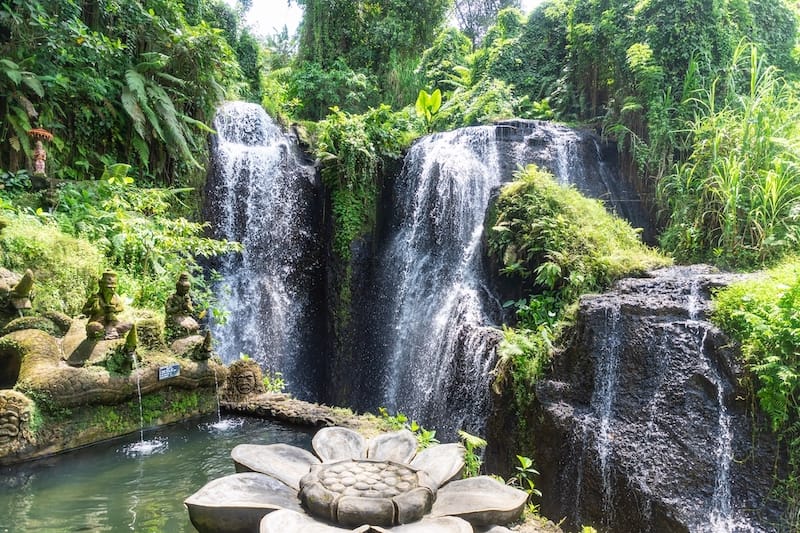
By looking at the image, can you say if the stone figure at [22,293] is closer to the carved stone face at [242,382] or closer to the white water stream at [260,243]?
the carved stone face at [242,382]

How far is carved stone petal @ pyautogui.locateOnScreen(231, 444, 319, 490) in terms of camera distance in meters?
2.12

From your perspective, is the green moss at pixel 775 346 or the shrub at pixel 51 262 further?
the shrub at pixel 51 262

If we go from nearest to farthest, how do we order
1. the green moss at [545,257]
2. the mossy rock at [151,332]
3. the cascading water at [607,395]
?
the cascading water at [607,395], the mossy rock at [151,332], the green moss at [545,257]

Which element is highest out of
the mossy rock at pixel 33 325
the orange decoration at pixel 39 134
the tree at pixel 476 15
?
the tree at pixel 476 15

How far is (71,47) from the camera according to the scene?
27.8 feet

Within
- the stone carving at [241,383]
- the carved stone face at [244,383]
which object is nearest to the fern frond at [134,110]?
the stone carving at [241,383]

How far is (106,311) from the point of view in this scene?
217 inches

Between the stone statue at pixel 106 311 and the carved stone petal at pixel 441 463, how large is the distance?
4211mm

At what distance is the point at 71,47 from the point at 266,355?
5875mm

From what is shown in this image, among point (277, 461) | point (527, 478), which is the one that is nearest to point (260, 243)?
point (527, 478)

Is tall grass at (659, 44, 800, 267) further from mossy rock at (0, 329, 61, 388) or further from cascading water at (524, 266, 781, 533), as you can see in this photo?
mossy rock at (0, 329, 61, 388)

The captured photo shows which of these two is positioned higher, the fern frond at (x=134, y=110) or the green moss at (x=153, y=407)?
the fern frond at (x=134, y=110)

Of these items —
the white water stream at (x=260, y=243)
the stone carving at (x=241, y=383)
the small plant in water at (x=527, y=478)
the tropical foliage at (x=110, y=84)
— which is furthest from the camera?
the white water stream at (x=260, y=243)

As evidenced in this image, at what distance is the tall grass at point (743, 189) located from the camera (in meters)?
6.50
